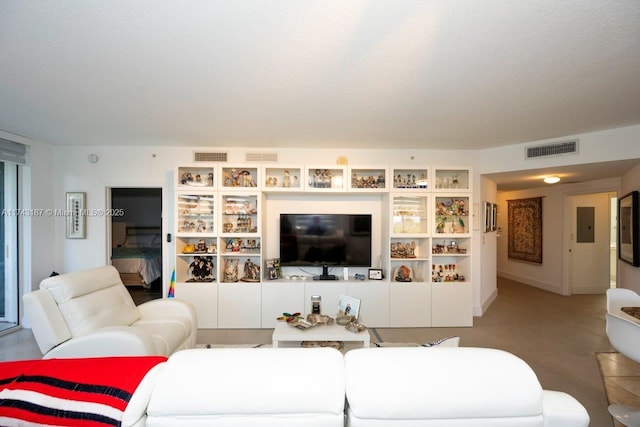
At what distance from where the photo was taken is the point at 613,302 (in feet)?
7.67

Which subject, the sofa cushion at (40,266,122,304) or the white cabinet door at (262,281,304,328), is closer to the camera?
the sofa cushion at (40,266,122,304)

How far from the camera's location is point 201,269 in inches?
151

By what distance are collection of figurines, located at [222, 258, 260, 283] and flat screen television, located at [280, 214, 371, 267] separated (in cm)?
38

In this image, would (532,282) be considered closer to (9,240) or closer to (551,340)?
(551,340)

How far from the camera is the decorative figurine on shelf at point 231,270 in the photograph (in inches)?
148

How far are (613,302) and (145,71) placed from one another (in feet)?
13.4

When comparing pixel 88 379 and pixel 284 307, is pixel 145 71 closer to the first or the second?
pixel 88 379

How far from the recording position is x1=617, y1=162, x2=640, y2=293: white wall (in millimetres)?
3521

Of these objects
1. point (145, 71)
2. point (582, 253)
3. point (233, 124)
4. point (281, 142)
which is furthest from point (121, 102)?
point (582, 253)

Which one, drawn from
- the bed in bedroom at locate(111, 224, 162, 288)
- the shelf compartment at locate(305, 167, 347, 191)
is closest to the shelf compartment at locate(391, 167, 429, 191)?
the shelf compartment at locate(305, 167, 347, 191)

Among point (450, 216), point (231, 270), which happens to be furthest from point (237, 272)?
point (450, 216)

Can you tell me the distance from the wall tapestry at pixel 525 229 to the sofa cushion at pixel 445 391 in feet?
20.7

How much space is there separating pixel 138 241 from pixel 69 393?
6174 millimetres

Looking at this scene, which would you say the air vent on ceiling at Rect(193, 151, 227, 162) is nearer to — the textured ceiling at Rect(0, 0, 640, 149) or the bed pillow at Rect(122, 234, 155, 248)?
the textured ceiling at Rect(0, 0, 640, 149)
